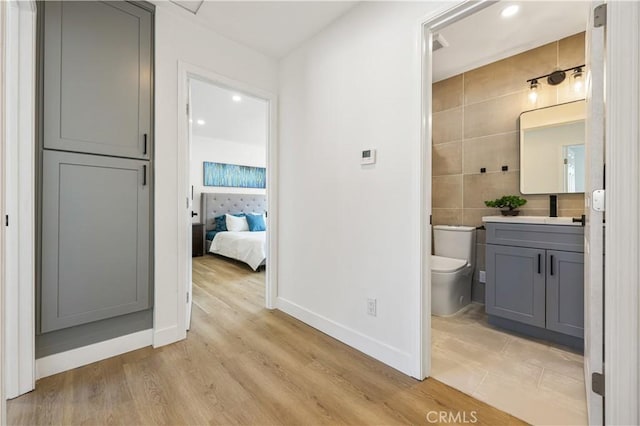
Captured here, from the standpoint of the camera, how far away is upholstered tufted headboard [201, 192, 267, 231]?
560cm

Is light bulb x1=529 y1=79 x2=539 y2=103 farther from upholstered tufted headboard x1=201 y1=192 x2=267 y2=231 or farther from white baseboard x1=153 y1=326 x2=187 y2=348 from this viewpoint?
upholstered tufted headboard x1=201 y1=192 x2=267 y2=231

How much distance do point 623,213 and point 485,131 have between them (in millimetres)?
2162

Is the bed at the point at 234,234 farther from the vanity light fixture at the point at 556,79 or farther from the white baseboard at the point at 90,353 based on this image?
the vanity light fixture at the point at 556,79

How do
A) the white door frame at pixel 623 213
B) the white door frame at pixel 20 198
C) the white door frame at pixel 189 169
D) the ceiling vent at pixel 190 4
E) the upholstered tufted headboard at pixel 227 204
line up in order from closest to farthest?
the white door frame at pixel 623 213, the white door frame at pixel 20 198, the ceiling vent at pixel 190 4, the white door frame at pixel 189 169, the upholstered tufted headboard at pixel 227 204

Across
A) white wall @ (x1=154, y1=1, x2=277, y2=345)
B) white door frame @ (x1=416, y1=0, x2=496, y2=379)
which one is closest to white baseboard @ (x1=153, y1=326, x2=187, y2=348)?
white wall @ (x1=154, y1=1, x2=277, y2=345)

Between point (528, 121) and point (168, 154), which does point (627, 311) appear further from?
point (168, 154)

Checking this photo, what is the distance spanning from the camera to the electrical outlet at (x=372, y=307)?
1856 mm

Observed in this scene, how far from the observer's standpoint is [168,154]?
79.5 inches

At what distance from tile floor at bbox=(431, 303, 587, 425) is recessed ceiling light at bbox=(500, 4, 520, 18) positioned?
2.43 meters

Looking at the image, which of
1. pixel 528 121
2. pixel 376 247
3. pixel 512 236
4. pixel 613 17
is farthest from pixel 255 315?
pixel 528 121

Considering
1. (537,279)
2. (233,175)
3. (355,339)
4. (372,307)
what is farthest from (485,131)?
(233,175)

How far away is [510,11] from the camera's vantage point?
6.63 feet

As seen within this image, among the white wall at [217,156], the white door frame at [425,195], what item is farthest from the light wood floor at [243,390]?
the white wall at [217,156]

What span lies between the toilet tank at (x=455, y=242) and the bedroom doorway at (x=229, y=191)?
1.73 meters
